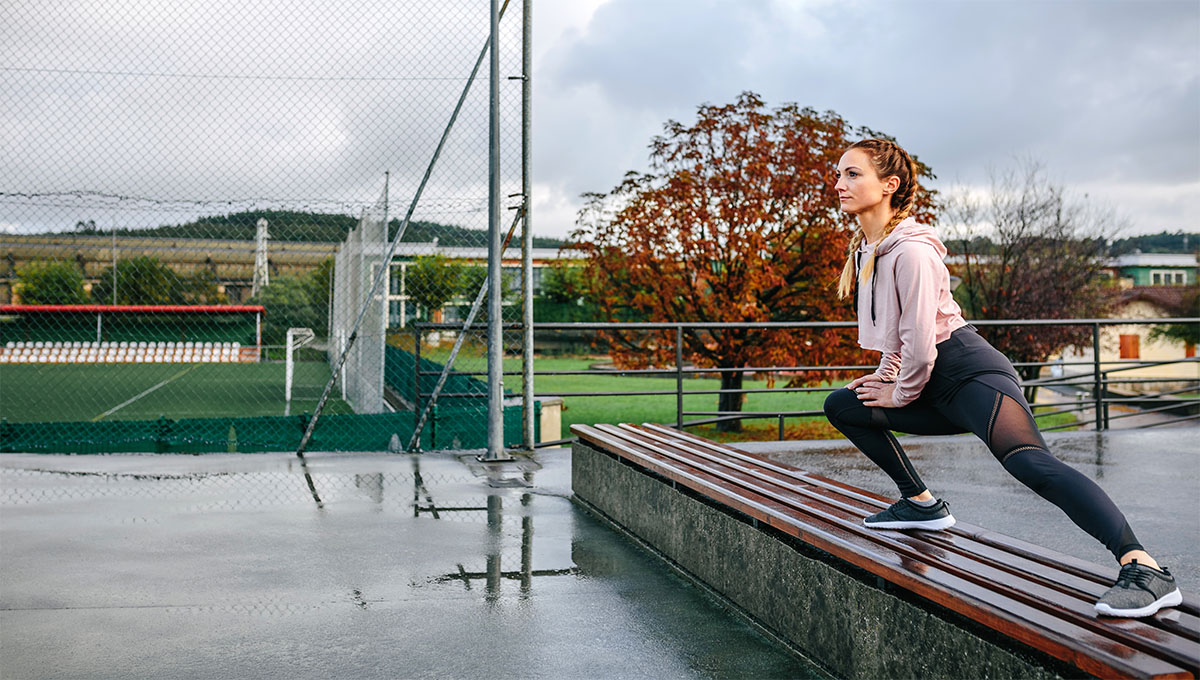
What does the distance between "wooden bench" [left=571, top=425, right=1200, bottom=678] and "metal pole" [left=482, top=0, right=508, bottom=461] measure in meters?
3.15

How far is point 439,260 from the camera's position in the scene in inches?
466

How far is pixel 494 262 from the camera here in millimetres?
7137

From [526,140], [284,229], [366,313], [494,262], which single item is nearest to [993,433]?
[494,262]

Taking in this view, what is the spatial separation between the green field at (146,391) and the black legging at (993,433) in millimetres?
13329

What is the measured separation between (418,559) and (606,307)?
41.6 ft

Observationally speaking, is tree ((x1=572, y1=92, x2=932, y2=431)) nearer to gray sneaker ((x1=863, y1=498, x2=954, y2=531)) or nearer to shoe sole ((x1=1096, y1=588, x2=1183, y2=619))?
gray sneaker ((x1=863, y1=498, x2=954, y2=531))

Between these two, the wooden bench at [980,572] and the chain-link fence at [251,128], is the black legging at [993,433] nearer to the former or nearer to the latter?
the wooden bench at [980,572]

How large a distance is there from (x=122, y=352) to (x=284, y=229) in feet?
32.2

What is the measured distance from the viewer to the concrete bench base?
2197mm

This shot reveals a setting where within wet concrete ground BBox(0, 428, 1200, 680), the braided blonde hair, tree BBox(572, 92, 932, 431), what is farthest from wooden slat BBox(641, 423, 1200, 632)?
tree BBox(572, 92, 932, 431)

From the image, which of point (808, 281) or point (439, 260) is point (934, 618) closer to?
point (439, 260)

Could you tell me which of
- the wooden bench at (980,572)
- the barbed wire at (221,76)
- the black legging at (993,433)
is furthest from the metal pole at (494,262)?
the black legging at (993,433)

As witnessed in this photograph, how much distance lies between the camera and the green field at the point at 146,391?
17.7m

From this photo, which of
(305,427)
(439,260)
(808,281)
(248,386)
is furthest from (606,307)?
(248,386)
